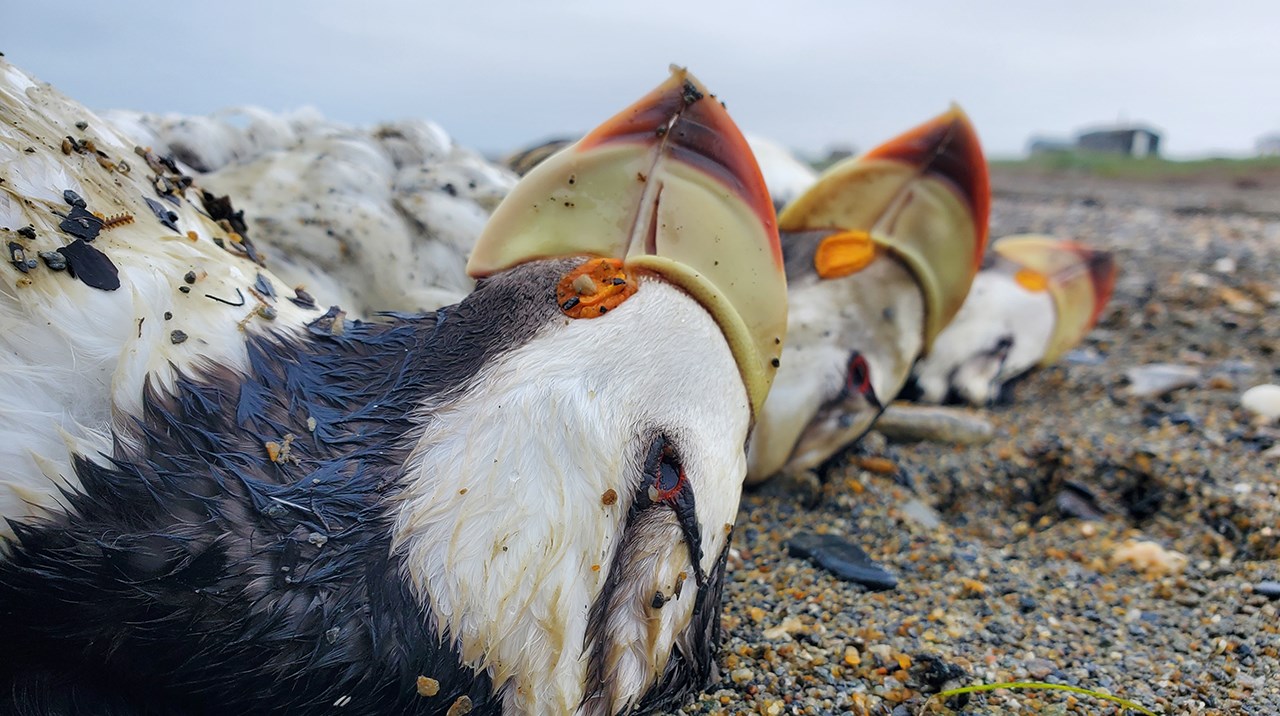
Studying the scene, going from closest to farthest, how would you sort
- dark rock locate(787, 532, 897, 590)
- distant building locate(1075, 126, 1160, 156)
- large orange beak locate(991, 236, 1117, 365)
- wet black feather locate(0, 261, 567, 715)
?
wet black feather locate(0, 261, 567, 715) → dark rock locate(787, 532, 897, 590) → large orange beak locate(991, 236, 1117, 365) → distant building locate(1075, 126, 1160, 156)

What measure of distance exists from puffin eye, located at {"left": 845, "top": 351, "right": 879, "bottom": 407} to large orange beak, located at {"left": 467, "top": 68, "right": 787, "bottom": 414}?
0.83m

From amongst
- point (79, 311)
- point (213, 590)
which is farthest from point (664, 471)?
point (79, 311)

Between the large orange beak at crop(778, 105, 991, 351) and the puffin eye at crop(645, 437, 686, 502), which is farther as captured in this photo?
the large orange beak at crop(778, 105, 991, 351)

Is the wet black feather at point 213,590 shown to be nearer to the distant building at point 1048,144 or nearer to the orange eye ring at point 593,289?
the orange eye ring at point 593,289

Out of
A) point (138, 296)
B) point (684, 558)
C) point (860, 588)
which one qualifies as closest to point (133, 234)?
point (138, 296)

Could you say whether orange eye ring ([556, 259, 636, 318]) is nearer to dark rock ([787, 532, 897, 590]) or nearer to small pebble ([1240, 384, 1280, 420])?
dark rock ([787, 532, 897, 590])

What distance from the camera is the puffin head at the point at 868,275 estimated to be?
1.98 meters

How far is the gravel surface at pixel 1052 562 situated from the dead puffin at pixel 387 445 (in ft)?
1.03

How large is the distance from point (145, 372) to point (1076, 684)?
1356 millimetres

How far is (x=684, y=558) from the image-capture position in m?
1.08

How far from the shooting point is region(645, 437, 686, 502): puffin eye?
3.46 ft

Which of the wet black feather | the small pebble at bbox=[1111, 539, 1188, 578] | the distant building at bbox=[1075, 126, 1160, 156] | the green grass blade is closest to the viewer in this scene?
the wet black feather

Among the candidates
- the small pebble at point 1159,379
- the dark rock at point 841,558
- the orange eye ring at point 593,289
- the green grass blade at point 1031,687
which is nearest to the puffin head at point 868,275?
the dark rock at point 841,558

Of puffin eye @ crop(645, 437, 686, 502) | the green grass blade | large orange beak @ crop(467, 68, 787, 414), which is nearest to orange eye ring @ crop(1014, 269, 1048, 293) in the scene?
the green grass blade
